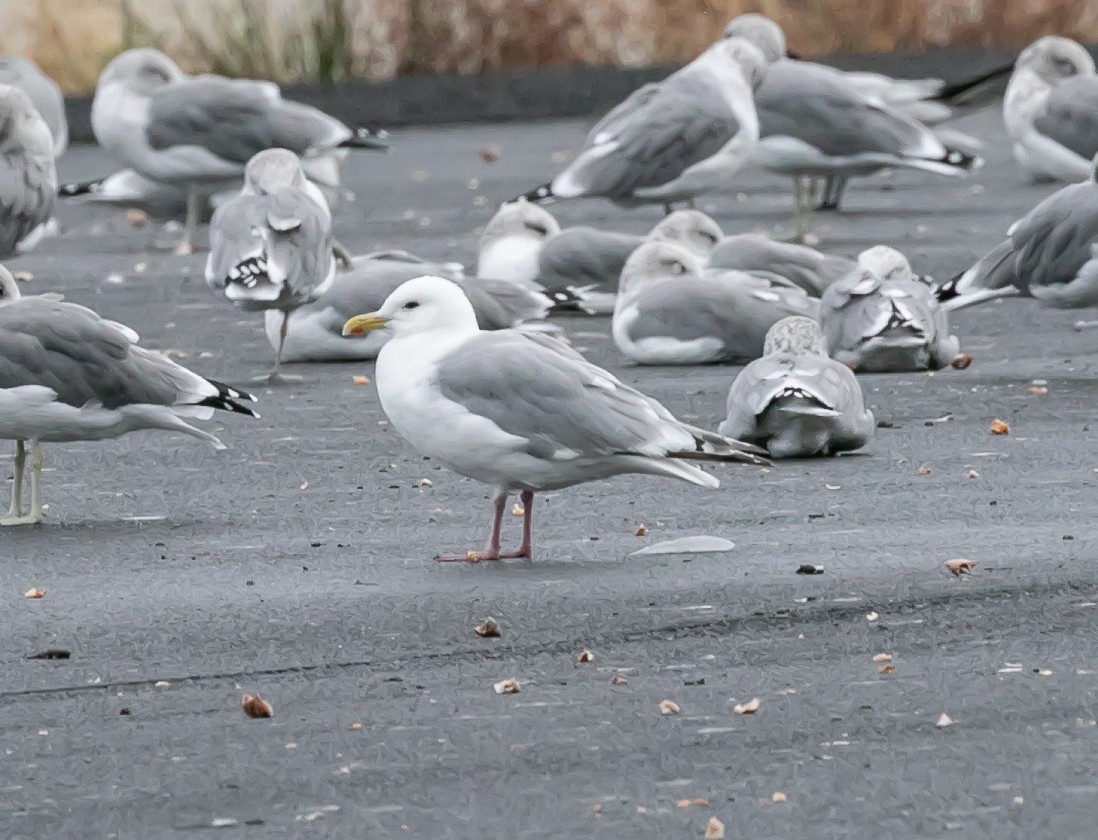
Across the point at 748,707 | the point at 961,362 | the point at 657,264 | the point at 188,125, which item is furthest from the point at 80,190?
the point at 748,707

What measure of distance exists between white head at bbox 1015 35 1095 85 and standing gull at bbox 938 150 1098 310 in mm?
7716

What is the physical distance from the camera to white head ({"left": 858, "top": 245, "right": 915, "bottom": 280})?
11.2 meters

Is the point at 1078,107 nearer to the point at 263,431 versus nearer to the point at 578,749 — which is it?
the point at 263,431

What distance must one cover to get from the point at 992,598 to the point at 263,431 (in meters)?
3.91

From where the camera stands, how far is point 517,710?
5.85 m

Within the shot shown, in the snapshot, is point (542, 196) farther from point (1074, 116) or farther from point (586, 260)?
point (1074, 116)

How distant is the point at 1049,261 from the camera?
35.6 ft

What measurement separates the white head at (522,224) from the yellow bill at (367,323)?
5908mm

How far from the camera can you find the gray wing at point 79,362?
789 centimetres

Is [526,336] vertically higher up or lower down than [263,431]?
higher up

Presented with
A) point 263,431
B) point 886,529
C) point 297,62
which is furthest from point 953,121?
point 886,529

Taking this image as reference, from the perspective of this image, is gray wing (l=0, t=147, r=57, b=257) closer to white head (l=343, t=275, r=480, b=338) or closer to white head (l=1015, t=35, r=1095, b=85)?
white head (l=343, t=275, r=480, b=338)

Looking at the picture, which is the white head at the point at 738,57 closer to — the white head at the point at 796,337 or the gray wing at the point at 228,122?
the gray wing at the point at 228,122

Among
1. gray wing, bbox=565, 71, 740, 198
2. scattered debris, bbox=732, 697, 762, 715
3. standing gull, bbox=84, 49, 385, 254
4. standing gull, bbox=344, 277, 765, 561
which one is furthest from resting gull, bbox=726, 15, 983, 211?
scattered debris, bbox=732, 697, 762, 715
